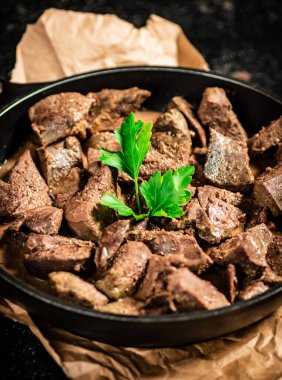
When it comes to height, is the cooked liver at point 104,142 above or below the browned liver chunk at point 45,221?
above

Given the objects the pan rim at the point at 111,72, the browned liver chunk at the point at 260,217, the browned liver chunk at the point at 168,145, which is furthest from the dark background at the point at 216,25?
the browned liver chunk at the point at 260,217

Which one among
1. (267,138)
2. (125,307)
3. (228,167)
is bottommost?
(125,307)

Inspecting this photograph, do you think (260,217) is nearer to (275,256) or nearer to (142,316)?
(275,256)

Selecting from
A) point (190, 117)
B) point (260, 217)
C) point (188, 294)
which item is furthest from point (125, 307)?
point (190, 117)

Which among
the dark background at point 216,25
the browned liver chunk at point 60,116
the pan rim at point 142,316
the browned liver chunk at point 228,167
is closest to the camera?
the pan rim at point 142,316

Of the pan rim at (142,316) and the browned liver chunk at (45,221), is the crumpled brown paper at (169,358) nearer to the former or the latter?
the pan rim at (142,316)

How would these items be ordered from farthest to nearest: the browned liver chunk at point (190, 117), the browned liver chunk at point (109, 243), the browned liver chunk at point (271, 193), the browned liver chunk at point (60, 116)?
the browned liver chunk at point (190, 117) < the browned liver chunk at point (60, 116) < the browned liver chunk at point (271, 193) < the browned liver chunk at point (109, 243)

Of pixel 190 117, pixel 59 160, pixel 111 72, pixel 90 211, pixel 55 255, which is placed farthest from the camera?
pixel 111 72

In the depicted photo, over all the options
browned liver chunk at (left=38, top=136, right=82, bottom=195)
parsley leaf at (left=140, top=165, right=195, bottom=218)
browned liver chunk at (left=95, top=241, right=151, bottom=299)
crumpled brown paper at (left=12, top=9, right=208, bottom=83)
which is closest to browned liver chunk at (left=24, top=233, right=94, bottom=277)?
browned liver chunk at (left=95, top=241, right=151, bottom=299)

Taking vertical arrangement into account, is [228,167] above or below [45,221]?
above
